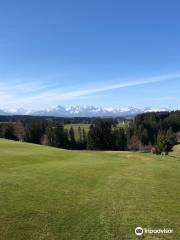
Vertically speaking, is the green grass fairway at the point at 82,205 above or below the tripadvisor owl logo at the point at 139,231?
above

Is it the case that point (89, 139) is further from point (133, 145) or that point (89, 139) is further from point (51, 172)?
point (51, 172)

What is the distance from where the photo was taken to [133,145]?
174 meters

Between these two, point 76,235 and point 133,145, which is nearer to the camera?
point 76,235

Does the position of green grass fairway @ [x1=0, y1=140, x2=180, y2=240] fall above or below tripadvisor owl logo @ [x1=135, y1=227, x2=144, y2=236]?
above

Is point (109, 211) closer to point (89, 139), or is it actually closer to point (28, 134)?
point (89, 139)

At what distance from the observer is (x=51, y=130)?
161m

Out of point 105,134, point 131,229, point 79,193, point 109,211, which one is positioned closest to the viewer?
point 131,229

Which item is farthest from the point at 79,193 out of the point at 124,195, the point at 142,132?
the point at 142,132

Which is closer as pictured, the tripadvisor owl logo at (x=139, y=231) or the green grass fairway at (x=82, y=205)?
the green grass fairway at (x=82, y=205)

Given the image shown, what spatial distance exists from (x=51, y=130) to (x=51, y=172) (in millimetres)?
134237

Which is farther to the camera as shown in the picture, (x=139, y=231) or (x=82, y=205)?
(x=82, y=205)

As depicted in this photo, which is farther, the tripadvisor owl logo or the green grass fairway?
the tripadvisor owl logo

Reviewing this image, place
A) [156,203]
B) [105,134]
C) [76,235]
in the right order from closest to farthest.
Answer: [76,235] → [156,203] → [105,134]

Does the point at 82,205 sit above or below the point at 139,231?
above
